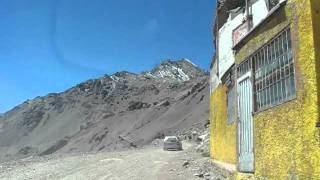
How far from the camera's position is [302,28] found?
864 cm

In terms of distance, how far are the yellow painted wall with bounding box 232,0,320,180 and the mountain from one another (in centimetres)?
5664

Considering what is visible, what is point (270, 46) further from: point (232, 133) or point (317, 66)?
point (232, 133)

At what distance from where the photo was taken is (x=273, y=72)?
10367 millimetres

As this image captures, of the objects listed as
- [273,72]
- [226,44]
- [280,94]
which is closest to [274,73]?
[273,72]

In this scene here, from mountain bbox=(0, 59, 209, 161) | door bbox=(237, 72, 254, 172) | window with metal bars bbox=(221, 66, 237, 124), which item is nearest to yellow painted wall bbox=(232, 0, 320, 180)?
door bbox=(237, 72, 254, 172)

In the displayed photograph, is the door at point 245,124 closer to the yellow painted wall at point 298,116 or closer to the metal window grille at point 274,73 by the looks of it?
the metal window grille at point 274,73

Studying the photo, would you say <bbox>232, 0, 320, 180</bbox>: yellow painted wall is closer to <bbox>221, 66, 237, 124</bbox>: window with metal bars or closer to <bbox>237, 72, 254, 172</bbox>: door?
<bbox>237, 72, 254, 172</bbox>: door

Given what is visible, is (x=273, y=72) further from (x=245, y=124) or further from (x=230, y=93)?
(x=230, y=93)

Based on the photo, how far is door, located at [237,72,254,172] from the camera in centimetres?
1221

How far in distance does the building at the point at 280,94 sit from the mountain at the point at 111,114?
179 feet

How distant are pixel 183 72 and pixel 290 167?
509 feet

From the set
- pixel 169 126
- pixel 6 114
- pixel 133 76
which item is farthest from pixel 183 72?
pixel 169 126

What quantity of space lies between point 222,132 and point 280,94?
9808 millimetres

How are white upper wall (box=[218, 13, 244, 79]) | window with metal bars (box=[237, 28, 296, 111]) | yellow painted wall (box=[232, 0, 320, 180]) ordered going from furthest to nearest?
white upper wall (box=[218, 13, 244, 79]) → window with metal bars (box=[237, 28, 296, 111]) → yellow painted wall (box=[232, 0, 320, 180])
